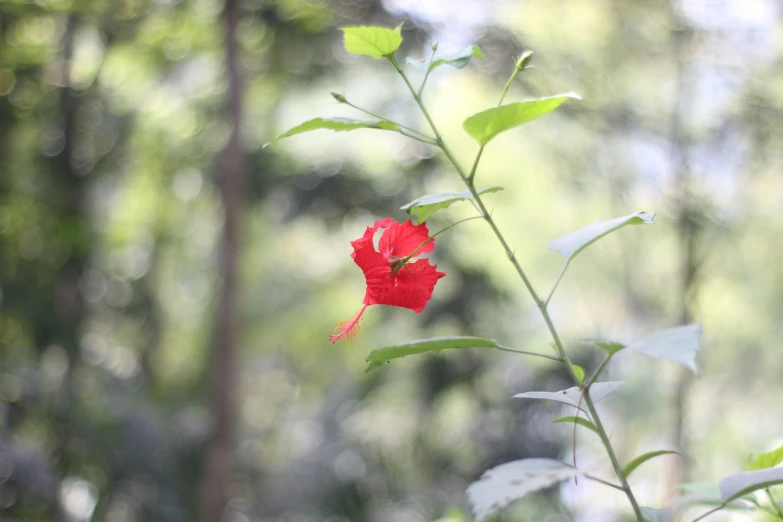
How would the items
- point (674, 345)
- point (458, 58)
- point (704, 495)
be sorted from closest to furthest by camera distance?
point (674, 345), point (458, 58), point (704, 495)

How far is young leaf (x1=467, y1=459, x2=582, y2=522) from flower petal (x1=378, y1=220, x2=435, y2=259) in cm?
17

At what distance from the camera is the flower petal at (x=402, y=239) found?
49cm

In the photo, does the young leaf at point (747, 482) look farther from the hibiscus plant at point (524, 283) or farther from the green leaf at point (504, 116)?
the green leaf at point (504, 116)

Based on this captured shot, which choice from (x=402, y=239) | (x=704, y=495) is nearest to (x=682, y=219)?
(x=704, y=495)

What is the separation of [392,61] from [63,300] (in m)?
2.34

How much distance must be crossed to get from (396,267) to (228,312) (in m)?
1.56

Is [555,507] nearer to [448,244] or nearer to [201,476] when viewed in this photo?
[448,244]

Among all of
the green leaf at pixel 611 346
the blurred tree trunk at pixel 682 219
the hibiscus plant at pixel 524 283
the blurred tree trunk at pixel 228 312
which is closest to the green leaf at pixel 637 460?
the hibiscus plant at pixel 524 283

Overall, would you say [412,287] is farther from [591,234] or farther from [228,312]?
[228,312]

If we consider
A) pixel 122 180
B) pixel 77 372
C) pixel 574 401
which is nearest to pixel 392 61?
pixel 574 401

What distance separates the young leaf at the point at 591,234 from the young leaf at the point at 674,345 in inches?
2.5

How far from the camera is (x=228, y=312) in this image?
77.4 inches

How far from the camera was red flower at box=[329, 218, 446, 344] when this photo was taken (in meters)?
0.47

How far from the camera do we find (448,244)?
7.61 feet
